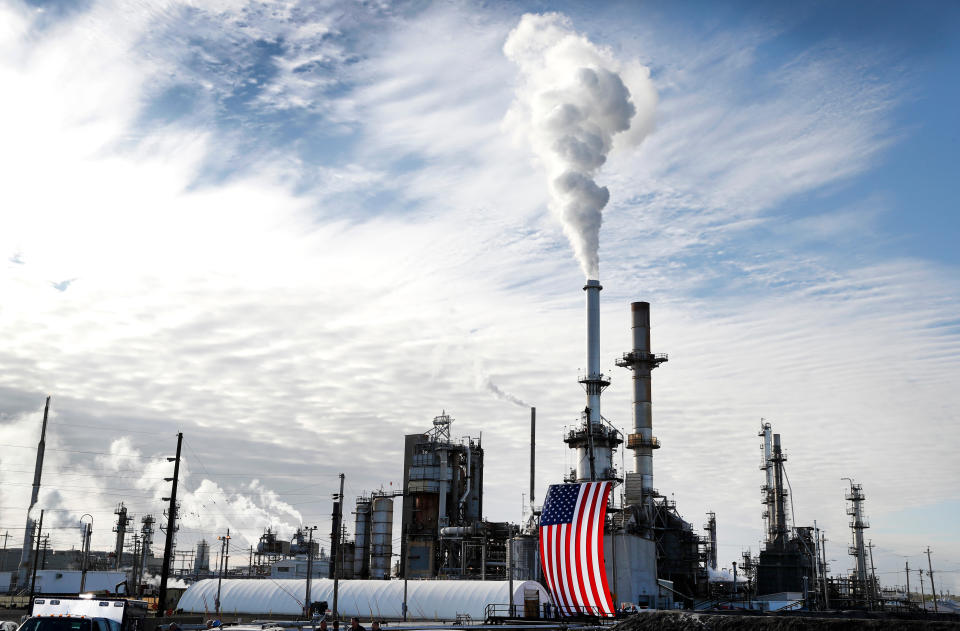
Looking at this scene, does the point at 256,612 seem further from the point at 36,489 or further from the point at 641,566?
the point at 36,489

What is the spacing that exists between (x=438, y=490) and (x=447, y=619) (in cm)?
3313

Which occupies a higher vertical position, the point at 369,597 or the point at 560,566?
the point at 560,566

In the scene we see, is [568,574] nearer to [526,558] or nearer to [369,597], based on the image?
[369,597]

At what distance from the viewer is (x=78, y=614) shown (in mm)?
18297

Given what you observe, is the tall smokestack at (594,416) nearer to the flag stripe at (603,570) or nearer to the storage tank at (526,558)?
the storage tank at (526,558)

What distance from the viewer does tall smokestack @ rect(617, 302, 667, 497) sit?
89375 millimetres

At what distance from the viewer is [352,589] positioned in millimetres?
66000

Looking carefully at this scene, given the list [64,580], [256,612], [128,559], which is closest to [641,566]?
[256,612]

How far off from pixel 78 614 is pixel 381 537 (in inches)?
2991

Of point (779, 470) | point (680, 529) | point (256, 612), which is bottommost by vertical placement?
point (256, 612)

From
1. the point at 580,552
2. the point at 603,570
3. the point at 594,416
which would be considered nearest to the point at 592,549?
the point at 580,552

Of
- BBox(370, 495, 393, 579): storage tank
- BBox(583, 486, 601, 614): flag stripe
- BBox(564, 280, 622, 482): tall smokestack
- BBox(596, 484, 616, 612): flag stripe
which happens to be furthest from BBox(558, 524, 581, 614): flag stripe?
BBox(370, 495, 393, 579): storage tank

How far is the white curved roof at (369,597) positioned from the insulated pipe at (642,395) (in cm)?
3187

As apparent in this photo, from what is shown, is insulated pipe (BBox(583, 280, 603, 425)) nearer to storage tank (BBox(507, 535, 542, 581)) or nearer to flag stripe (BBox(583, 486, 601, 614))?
storage tank (BBox(507, 535, 542, 581))
